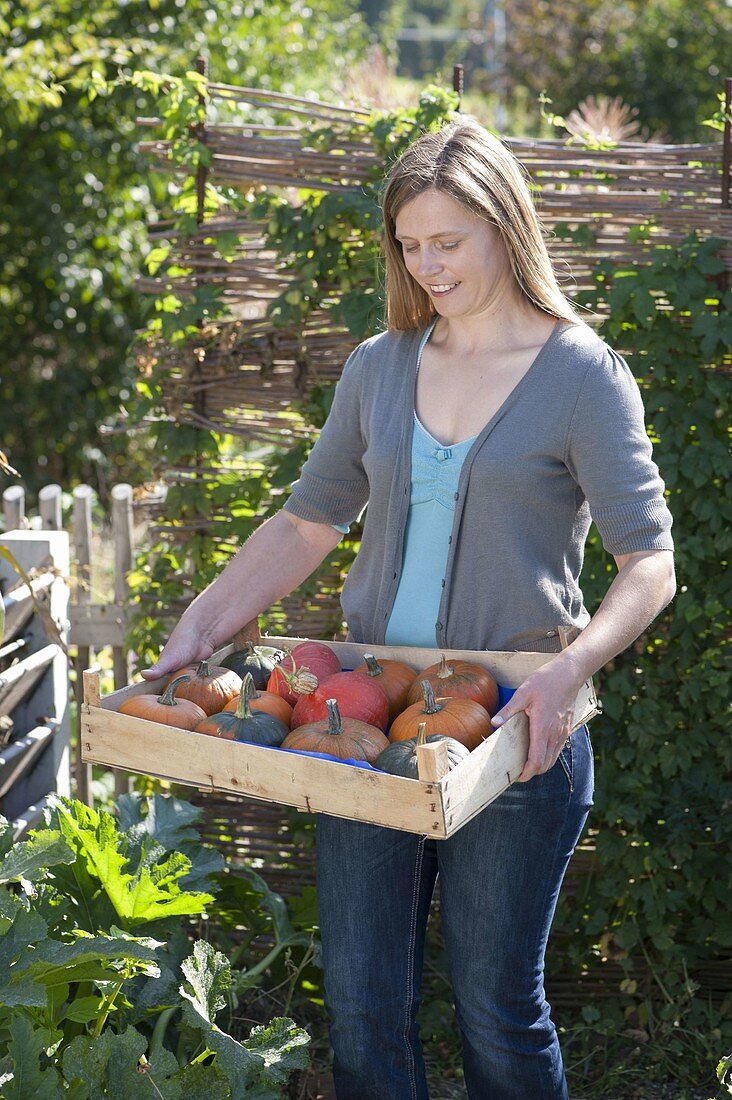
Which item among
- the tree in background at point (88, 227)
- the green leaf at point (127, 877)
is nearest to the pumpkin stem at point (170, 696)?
the green leaf at point (127, 877)

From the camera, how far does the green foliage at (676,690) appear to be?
2.95 meters

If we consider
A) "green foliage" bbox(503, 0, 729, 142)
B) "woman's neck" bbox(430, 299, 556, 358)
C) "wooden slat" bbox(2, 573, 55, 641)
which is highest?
"green foliage" bbox(503, 0, 729, 142)

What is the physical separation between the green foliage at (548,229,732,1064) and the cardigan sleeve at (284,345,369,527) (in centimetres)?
94

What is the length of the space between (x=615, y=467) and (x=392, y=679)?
495 millimetres

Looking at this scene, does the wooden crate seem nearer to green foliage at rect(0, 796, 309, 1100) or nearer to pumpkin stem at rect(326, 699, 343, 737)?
pumpkin stem at rect(326, 699, 343, 737)

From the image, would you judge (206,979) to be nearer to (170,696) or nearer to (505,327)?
(170,696)

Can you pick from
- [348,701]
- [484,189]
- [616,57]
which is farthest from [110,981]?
[616,57]

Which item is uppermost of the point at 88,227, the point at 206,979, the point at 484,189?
the point at 88,227

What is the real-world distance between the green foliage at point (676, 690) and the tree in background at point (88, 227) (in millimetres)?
4335

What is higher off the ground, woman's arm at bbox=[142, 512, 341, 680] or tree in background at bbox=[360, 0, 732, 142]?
tree in background at bbox=[360, 0, 732, 142]

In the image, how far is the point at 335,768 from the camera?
1.66 metres

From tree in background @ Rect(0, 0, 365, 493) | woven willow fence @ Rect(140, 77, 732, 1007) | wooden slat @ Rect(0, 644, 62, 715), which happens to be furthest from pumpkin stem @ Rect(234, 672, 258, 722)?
tree in background @ Rect(0, 0, 365, 493)

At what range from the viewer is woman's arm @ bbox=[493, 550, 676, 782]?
175 centimetres

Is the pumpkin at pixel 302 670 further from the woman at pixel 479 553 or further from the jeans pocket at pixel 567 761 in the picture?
the jeans pocket at pixel 567 761
